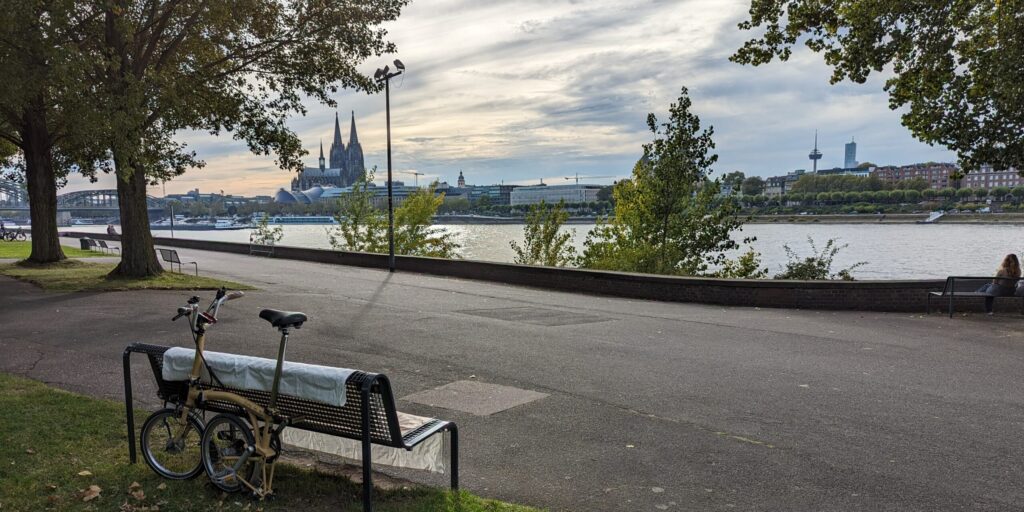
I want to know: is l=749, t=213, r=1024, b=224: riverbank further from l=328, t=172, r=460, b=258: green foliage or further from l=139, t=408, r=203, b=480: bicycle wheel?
l=139, t=408, r=203, b=480: bicycle wheel

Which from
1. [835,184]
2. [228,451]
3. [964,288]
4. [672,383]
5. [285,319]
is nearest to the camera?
[285,319]

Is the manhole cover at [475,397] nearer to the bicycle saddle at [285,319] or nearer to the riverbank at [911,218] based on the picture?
the bicycle saddle at [285,319]

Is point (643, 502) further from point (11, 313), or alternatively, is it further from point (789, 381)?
point (11, 313)

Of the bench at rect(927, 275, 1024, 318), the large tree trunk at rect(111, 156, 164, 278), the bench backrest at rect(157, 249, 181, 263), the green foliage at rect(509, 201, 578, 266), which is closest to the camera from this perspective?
the bench at rect(927, 275, 1024, 318)

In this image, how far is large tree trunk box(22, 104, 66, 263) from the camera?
72.0 ft

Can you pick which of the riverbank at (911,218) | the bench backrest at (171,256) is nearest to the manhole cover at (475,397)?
the bench backrest at (171,256)

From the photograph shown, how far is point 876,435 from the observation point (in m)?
5.45

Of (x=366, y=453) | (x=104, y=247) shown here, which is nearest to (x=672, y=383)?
(x=366, y=453)

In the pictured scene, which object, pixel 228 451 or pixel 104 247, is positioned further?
pixel 104 247

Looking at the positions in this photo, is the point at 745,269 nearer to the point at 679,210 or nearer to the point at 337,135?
the point at 679,210

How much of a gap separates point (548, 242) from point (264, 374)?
2564 cm

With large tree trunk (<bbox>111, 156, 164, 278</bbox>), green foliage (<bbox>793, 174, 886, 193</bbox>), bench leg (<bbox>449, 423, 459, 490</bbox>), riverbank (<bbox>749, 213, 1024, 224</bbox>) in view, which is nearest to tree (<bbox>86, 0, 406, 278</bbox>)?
large tree trunk (<bbox>111, 156, 164, 278</bbox>)

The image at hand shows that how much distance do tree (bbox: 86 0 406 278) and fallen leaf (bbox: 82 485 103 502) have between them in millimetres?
12120

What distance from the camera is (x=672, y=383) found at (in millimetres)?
7172
